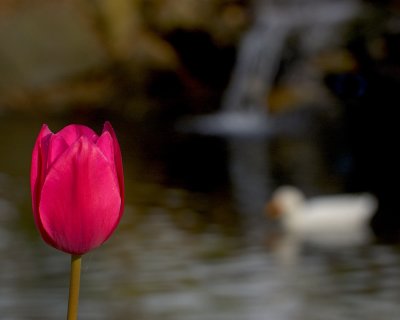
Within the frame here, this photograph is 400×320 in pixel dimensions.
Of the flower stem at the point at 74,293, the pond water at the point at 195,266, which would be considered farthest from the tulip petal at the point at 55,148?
the pond water at the point at 195,266

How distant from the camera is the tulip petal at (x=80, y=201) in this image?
3.87ft

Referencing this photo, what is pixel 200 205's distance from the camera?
802 cm

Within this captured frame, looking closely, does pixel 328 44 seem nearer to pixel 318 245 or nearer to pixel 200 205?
pixel 200 205

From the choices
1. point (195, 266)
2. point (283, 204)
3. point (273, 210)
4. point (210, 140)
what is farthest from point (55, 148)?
point (210, 140)

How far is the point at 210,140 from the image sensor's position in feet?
39.7

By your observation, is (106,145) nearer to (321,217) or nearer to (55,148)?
(55,148)

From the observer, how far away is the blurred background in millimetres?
5211

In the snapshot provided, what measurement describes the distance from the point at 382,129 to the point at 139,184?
3.12 metres

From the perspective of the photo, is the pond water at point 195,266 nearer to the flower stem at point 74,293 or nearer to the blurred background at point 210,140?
the blurred background at point 210,140

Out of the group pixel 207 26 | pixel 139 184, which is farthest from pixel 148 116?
pixel 139 184

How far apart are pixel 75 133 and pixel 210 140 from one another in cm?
1081

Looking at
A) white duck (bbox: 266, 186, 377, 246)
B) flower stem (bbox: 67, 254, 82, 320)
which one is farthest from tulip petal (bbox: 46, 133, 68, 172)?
white duck (bbox: 266, 186, 377, 246)

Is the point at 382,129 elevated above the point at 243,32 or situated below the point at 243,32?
below

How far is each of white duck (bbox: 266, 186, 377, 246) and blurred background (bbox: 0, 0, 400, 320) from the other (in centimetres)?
14
